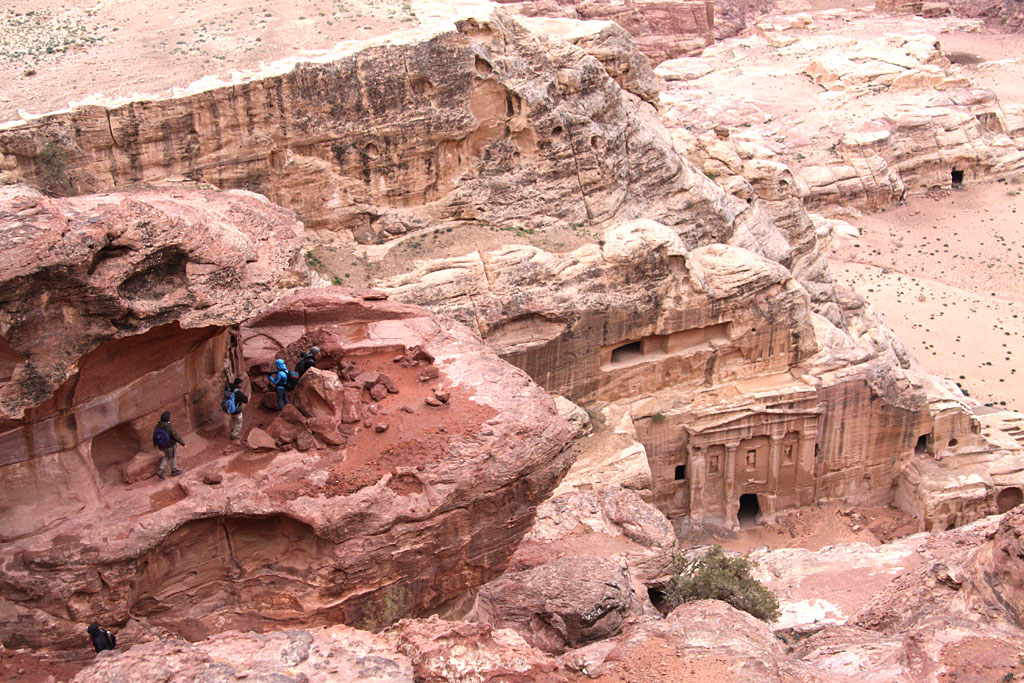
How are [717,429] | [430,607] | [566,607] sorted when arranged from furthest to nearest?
1. [717,429]
2. [566,607]
3. [430,607]

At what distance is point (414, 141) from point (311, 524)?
574 inches

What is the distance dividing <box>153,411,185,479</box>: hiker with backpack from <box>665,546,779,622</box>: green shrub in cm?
1060

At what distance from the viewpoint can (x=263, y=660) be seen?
11.9m

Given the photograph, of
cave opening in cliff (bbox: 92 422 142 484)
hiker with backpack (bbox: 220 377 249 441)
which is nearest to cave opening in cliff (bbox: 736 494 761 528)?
hiker with backpack (bbox: 220 377 249 441)

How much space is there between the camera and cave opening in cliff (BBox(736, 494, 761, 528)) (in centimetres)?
2905

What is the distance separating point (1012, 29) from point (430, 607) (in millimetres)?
81505

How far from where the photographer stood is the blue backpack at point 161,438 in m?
14.7

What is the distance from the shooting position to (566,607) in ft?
58.5

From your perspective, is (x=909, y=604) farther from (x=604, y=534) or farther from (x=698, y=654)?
(x=604, y=534)

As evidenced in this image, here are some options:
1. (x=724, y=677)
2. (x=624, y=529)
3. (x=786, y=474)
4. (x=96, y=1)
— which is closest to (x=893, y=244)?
(x=786, y=474)

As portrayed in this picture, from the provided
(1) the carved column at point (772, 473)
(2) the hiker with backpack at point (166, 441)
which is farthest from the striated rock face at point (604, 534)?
(2) the hiker with backpack at point (166, 441)

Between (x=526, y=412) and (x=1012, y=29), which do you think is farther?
(x=1012, y=29)

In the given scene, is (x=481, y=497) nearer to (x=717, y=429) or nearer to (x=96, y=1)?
(x=717, y=429)

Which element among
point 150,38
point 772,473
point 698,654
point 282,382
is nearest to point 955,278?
point 772,473
